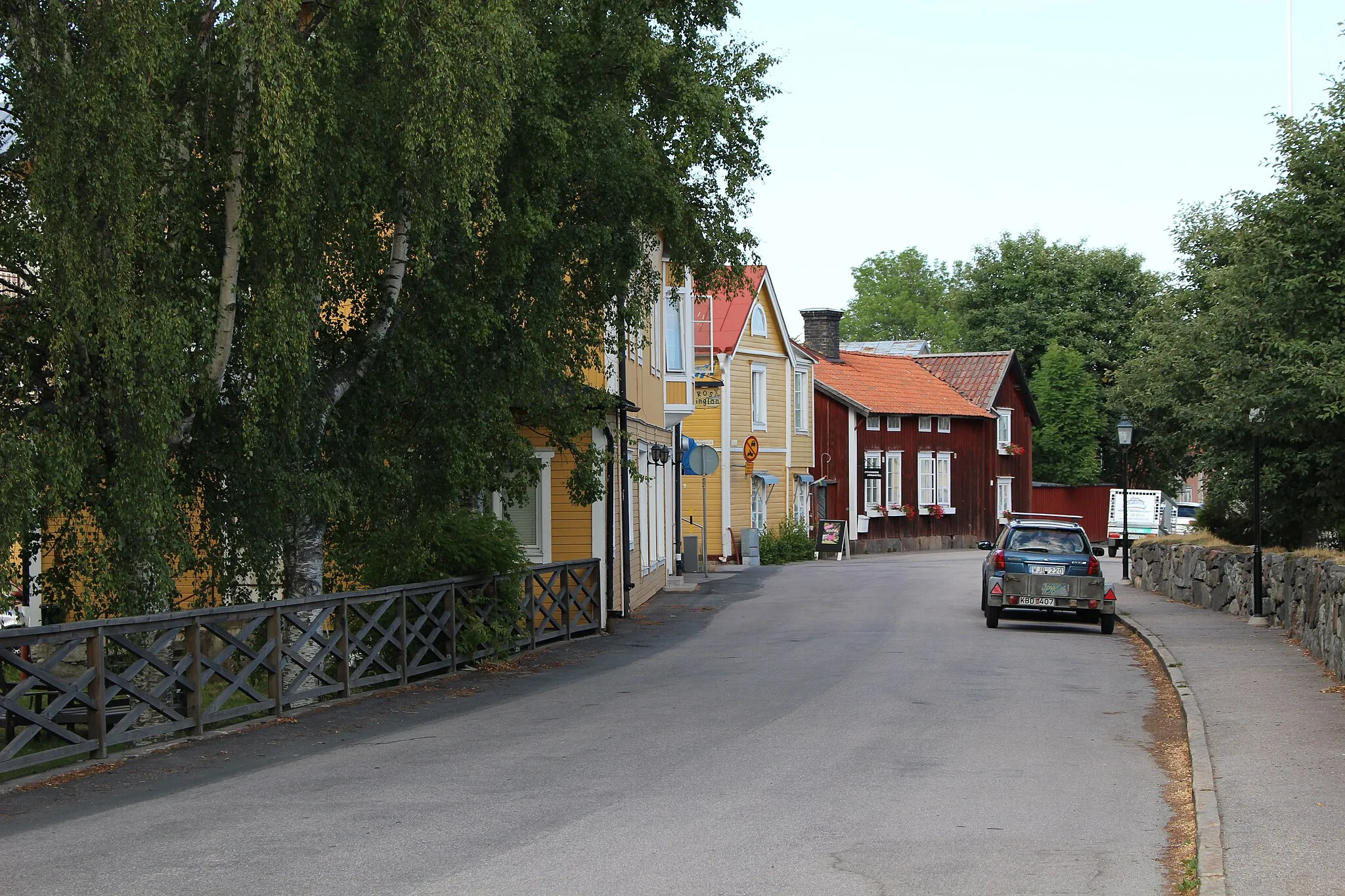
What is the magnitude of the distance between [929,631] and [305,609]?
35.4ft

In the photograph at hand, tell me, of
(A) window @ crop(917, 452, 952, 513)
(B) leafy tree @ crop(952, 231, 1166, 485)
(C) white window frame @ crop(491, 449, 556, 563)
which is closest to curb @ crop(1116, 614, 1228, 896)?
(C) white window frame @ crop(491, 449, 556, 563)

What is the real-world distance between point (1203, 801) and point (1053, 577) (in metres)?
13.7

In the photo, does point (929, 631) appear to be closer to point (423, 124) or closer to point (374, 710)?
point (374, 710)

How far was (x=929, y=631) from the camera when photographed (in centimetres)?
2241

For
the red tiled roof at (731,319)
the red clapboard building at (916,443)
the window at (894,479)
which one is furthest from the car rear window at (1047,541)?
the window at (894,479)

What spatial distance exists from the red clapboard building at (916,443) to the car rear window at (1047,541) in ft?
92.2

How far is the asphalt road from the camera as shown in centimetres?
745

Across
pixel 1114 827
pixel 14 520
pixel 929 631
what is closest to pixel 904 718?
pixel 1114 827

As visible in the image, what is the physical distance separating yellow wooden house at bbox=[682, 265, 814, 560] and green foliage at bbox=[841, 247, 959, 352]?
5231 cm

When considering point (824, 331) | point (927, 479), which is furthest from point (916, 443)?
point (824, 331)

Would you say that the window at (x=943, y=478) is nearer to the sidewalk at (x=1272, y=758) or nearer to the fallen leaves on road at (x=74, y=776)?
the sidewalk at (x=1272, y=758)

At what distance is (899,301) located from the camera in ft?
336

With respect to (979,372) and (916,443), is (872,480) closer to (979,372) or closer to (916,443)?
(916,443)

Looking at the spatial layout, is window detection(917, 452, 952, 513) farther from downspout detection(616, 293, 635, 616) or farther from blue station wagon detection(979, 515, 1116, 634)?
blue station wagon detection(979, 515, 1116, 634)
